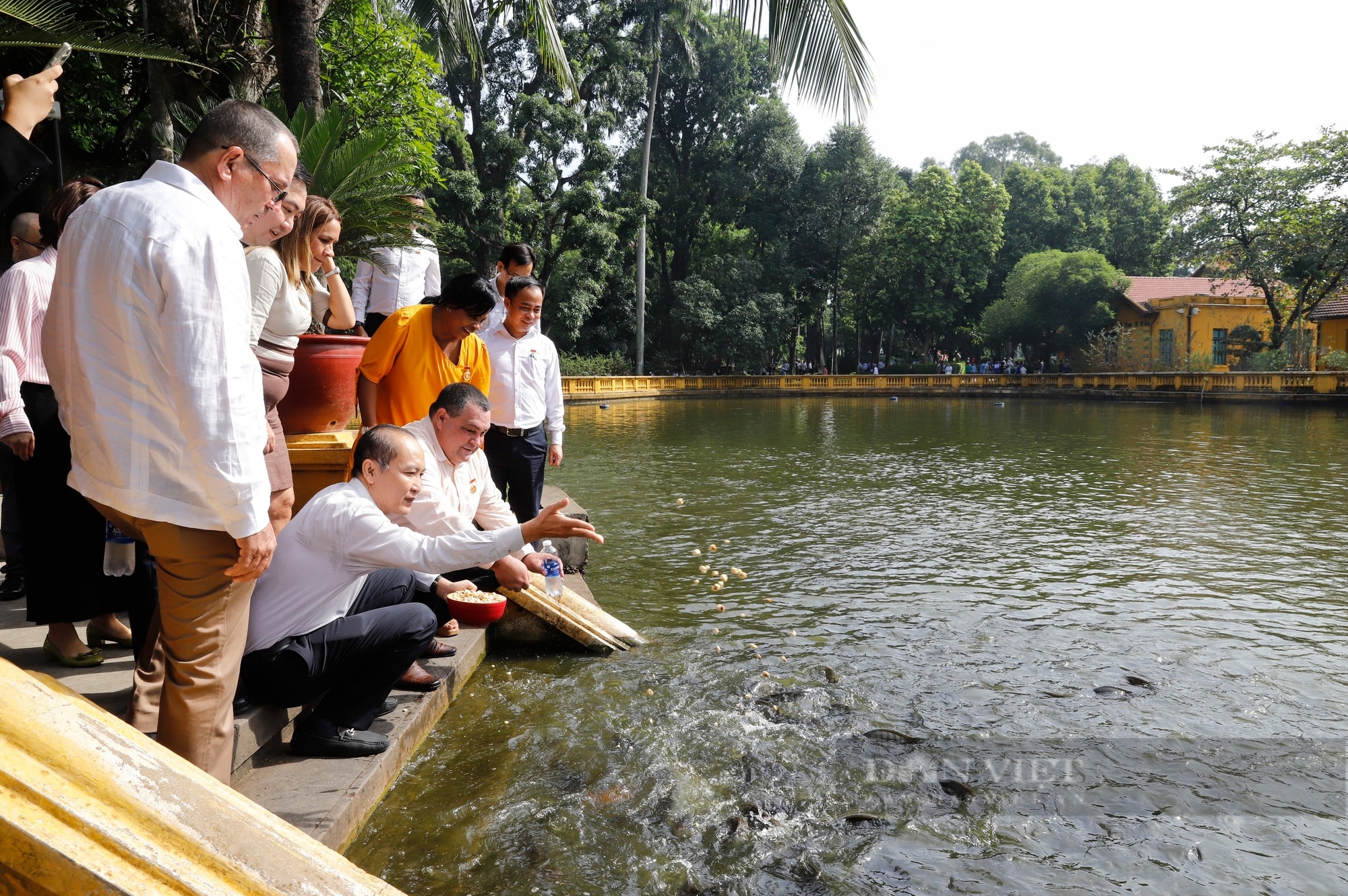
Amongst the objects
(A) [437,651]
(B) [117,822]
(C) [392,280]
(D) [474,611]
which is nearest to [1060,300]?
(C) [392,280]

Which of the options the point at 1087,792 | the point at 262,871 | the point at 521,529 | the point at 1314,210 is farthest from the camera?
the point at 1314,210

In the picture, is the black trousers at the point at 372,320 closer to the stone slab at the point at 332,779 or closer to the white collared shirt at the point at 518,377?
the white collared shirt at the point at 518,377

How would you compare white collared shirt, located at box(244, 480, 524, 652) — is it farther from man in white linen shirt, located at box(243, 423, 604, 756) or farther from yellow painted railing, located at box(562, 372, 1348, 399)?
yellow painted railing, located at box(562, 372, 1348, 399)

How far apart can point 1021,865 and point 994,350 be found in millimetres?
46542

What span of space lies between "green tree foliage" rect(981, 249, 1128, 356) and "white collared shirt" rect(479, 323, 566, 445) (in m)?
39.3

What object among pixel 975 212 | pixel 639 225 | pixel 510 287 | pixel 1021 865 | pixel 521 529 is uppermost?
pixel 975 212

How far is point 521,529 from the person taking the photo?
3.03 meters

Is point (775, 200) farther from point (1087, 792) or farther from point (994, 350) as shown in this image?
point (1087, 792)

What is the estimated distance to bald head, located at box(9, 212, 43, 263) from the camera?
3957 millimetres

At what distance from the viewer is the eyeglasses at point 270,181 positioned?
2508 mm

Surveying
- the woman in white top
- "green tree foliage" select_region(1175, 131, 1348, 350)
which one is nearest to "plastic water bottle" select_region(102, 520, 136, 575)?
the woman in white top

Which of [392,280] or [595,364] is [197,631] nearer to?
[392,280]

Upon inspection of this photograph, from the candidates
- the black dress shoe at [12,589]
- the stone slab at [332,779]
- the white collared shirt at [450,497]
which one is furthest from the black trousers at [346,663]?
the black dress shoe at [12,589]

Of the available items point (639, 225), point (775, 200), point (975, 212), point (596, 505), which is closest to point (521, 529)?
point (596, 505)
